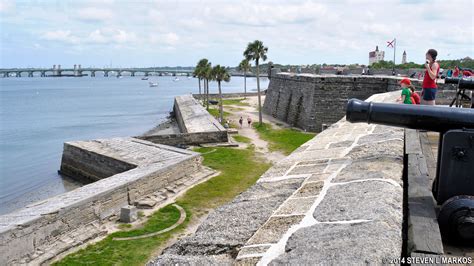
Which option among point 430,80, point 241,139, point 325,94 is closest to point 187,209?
point 430,80

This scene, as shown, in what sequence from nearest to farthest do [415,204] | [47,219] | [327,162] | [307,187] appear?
[415,204] → [307,187] → [327,162] → [47,219]

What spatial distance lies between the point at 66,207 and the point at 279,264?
8136 millimetres

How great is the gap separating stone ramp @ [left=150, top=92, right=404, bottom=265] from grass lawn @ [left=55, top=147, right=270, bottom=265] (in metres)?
5.38

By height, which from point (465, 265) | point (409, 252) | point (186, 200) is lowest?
point (186, 200)

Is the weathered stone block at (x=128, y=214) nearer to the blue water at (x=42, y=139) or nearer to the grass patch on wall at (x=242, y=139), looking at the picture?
the blue water at (x=42, y=139)

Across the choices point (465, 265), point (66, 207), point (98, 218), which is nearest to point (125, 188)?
point (98, 218)

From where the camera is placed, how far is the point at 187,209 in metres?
10.3

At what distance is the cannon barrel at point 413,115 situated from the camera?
2521 mm

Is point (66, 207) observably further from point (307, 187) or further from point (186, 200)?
point (307, 187)

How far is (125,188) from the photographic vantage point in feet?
34.4

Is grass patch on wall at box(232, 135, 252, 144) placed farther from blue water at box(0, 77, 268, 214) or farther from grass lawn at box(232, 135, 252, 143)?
blue water at box(0, 77, 268, 214)

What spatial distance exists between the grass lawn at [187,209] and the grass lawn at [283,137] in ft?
6.97

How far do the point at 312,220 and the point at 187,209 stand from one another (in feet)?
27.8

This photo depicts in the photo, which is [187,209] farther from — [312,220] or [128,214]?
[312,220]
